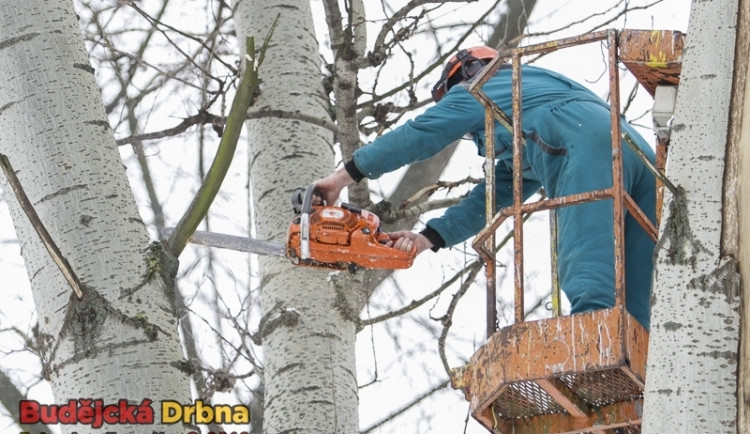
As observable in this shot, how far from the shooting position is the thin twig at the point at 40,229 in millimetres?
2557

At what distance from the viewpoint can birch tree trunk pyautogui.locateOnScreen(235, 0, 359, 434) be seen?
3.56 meters

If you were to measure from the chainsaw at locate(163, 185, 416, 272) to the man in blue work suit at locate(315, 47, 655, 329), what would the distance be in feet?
0.22

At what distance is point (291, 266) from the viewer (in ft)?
12.6

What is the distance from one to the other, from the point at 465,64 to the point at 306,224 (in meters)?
0.94

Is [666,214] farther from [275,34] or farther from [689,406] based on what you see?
[275,34]

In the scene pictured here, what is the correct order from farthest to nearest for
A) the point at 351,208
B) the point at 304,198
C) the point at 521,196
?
the point at 351,208 → the point at 304,198 → the point at 521,196

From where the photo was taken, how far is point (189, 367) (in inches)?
105

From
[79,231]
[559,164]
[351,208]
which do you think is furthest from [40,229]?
[559,164]

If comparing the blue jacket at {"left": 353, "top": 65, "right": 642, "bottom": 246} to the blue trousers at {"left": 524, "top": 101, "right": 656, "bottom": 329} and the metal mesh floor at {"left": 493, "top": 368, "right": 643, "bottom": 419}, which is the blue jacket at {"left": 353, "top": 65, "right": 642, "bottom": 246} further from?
the metal mesh floor at {"left": 493, "top": 368, "right": 643, "bottom": 419}

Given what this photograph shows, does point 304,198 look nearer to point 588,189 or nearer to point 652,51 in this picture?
point 588,189

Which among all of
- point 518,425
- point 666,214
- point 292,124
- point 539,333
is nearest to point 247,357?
point 292,124

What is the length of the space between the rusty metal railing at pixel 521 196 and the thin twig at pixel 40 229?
1.19m

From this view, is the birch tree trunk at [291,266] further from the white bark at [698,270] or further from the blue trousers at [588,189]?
the white bark at [698,270]

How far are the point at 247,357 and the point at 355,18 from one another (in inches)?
57.8
